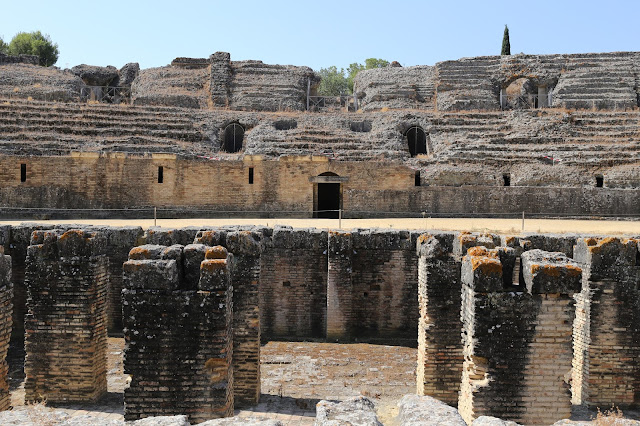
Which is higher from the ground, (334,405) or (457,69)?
(457,69)

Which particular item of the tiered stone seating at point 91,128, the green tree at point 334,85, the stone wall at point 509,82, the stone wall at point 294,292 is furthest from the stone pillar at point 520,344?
the green tree at point 334,85

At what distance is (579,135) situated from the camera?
2642cm

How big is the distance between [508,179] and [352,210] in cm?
686

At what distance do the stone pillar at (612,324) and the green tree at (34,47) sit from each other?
56793 mm

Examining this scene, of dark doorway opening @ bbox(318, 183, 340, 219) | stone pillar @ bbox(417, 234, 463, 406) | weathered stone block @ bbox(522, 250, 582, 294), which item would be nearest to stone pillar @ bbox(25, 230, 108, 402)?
stone pillar @ bbox(417, 234, 463, 406)

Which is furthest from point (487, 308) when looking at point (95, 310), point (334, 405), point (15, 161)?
point (15, 161)

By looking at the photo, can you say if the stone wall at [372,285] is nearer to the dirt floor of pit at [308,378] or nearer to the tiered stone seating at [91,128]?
the dirt floor of pit at [308,378]

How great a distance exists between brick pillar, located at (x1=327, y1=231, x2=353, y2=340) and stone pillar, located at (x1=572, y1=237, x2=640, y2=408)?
14.9 ft

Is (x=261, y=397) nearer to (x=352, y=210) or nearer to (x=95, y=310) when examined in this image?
(x=95, y=310)

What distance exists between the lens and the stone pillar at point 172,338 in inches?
227

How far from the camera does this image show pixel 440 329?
321 inches

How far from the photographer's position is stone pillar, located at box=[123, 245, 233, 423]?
5.77 metres

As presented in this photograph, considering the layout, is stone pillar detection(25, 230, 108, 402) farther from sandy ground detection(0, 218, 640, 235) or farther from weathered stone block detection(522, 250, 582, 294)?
sandy ground detection(0, 218, 640, 235)

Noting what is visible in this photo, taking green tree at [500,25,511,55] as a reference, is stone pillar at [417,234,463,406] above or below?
below
